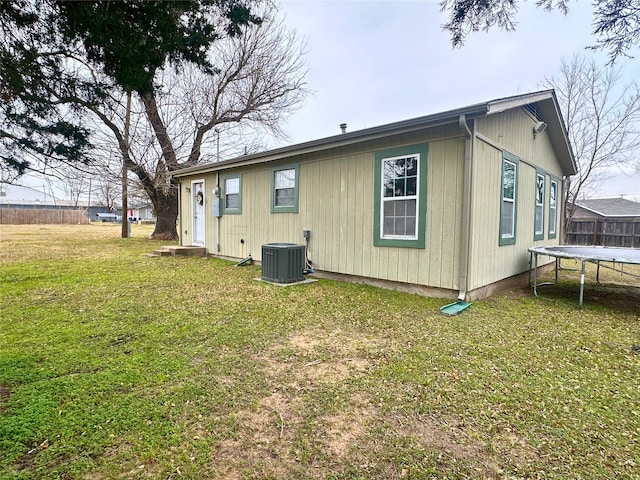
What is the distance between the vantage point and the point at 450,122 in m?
4.72

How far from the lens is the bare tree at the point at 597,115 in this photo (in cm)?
1324

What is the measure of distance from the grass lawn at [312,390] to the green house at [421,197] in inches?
40.0

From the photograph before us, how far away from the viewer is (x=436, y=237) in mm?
5219

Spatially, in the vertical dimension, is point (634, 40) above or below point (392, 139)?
above

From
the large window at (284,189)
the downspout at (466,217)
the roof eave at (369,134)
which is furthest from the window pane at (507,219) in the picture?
the large window at (284,189)

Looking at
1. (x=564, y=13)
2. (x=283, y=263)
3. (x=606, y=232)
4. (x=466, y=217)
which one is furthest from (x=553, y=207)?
(x=606, y=232)

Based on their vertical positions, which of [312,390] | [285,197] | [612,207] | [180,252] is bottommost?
[312,390]

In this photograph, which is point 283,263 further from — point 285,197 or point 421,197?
point 421,197

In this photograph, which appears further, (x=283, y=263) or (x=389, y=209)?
(x=283, y=263)

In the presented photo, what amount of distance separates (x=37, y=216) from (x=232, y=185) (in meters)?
31.3

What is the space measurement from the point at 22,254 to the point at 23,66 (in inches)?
358

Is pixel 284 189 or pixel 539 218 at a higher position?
pixel 284 189

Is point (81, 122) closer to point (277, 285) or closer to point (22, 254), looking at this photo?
point (277, 285)

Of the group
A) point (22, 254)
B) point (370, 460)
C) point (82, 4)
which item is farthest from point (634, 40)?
point (22, 254)
